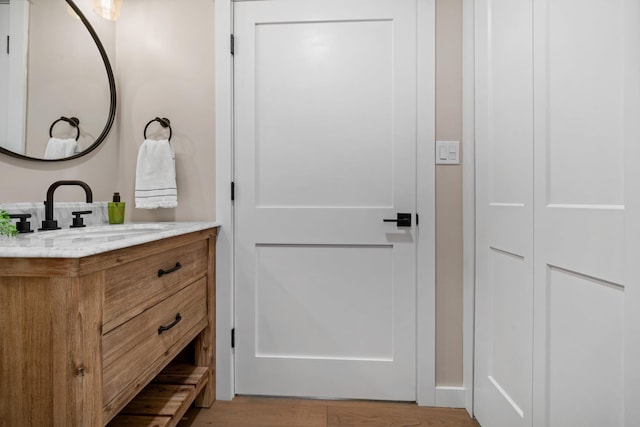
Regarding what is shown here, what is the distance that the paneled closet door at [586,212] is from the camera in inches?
31.0

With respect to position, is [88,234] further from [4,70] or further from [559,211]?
[559,211]

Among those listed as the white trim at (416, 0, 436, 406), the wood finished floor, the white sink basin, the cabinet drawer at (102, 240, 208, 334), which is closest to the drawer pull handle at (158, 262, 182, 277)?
the cabinet drawer at (102, 240, 208, 334)

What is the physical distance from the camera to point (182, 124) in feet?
5.98

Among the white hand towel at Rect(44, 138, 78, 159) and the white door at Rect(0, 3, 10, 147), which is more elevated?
the white door at Rect(0, 3, 10, 147)

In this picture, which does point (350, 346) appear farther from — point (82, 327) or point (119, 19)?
point (119, 19)

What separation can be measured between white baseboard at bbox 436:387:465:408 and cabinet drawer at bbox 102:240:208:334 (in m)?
1.25

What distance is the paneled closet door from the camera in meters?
0.79

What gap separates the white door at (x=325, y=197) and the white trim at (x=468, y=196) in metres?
0.23

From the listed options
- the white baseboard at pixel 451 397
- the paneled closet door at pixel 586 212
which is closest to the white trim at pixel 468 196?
the white baseboard at pixel 451 397

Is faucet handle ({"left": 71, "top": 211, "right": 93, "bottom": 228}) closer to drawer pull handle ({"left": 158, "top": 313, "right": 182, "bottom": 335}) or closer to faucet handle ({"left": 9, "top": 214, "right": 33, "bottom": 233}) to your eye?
faucet handle ({"left": 9, "top": 214, "right": 33, "bottom": 233})

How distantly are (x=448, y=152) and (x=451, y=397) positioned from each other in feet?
3.74

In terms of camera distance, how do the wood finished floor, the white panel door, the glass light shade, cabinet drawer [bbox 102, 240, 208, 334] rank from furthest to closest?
the glass light shade → the wood finished floor → the white panel door → cabinet drawer [bbox 102, 240, 208, 334]

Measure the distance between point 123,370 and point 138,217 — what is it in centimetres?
99

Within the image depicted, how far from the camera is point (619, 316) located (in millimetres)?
828
